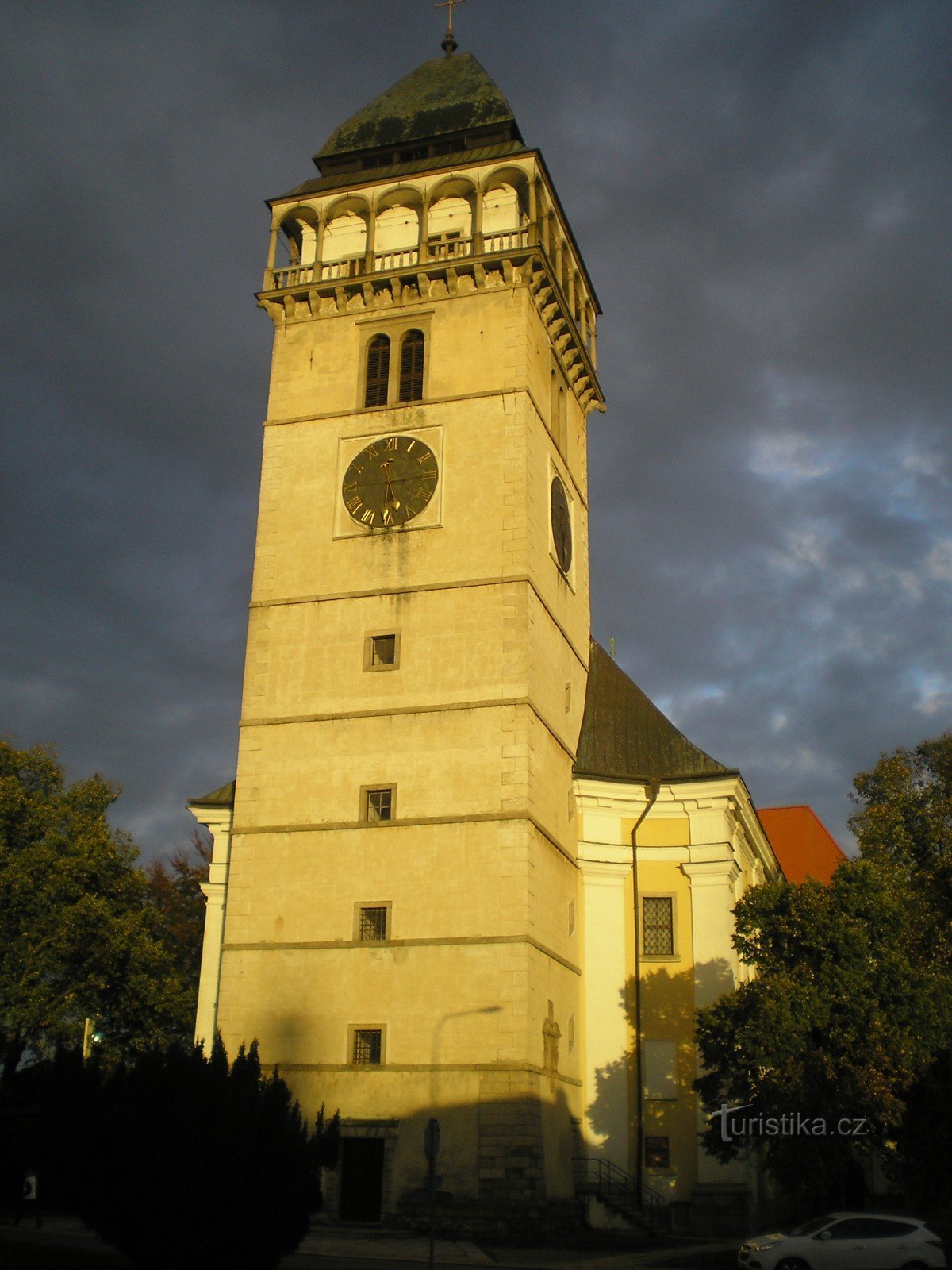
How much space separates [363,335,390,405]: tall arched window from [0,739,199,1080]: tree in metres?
12.9

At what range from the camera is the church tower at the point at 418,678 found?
2686 centimetres

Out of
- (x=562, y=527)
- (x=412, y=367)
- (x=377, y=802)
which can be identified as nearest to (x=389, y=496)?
(x=412, y=367)

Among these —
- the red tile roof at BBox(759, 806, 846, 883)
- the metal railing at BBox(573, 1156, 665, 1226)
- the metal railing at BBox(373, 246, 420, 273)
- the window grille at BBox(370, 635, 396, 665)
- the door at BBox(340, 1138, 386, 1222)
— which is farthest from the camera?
the red tile roof at BBox(759, 806, 846, 883)

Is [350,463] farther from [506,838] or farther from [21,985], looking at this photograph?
[21,985]

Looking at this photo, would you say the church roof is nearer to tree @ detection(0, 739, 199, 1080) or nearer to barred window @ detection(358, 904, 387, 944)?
barred window @ detection(358, 904, 387, 944)

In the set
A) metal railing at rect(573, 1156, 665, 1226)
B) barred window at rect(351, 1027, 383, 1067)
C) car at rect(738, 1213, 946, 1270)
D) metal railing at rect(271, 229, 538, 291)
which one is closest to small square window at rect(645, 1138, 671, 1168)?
metal railing at rect(573, 1156, 665, 1226)

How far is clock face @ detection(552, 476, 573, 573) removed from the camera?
3419 cm

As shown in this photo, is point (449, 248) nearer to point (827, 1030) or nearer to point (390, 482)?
point (390, 482)

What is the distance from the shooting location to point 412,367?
3381 cm

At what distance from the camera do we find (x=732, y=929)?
31234mm

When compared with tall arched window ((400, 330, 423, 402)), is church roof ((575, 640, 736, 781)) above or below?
below

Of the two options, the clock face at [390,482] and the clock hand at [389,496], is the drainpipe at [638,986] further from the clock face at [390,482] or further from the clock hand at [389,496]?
the clock hand at [389,496]

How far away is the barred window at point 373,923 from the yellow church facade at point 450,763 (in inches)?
2.4

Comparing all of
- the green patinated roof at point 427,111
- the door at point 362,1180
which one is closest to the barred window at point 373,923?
the door at point 362,1180
